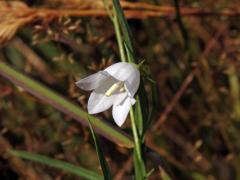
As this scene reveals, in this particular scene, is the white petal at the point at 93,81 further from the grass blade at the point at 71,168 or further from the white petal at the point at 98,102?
the grass blade at the point at 71,168

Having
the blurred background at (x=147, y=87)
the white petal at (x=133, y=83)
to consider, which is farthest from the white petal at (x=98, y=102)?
the blurred background at (x=147, y=87)

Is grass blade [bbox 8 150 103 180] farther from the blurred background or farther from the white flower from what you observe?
the blurred background

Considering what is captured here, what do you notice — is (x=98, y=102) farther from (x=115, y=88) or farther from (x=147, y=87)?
(x=147, y=87)

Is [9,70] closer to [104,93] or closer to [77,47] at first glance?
[104,93]

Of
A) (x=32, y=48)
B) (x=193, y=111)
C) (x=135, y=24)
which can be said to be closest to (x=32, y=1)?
(x=32, y=48)

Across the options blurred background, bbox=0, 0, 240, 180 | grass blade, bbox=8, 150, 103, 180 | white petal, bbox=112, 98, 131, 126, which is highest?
white petal, bbox=112, 98, 131, 126

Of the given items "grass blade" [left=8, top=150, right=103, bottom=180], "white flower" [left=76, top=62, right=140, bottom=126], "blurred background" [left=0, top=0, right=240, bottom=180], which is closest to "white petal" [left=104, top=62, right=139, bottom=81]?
"white flower" [left=76, top=62, right=140, bottom=126]
